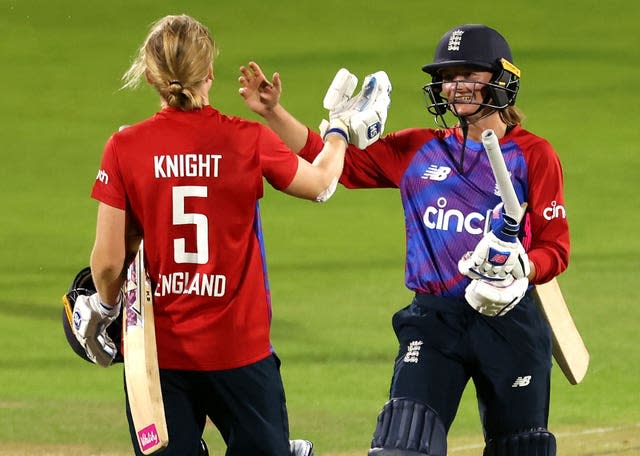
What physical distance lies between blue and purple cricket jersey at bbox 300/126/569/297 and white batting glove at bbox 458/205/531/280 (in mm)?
165

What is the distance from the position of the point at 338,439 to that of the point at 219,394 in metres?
2.96

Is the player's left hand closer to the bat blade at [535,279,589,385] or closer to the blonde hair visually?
the blonde hair

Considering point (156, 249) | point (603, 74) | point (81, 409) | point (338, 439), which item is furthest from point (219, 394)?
point (603, 74)

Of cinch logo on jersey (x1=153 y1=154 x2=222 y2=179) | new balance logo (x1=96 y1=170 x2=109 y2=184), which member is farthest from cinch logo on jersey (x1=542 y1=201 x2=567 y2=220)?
new balance logo (x1=96 y1=170 x2=109 y2=184)

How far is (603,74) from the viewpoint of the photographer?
17016mm

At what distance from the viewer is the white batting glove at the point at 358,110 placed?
5211 mm

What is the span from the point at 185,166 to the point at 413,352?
114 centimetres

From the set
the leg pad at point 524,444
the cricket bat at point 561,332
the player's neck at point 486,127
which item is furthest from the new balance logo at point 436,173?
the leg pad at point 524,444

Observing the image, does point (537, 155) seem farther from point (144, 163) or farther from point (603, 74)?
point (603, 74)

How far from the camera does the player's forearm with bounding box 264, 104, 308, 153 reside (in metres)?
5.47

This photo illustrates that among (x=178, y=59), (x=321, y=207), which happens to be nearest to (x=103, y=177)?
(x=178, y=59)

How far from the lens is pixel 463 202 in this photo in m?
5.36

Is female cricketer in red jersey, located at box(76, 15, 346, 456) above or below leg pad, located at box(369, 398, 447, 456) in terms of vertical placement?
above

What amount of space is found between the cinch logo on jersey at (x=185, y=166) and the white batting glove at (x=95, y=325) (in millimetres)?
482
